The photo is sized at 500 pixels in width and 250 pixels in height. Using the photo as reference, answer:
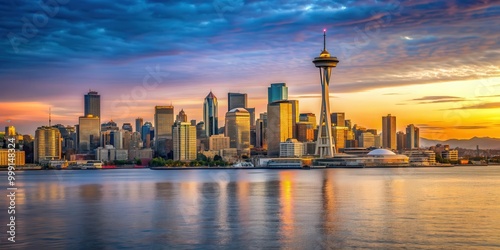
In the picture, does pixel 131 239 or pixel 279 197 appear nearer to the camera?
pixel 131 239

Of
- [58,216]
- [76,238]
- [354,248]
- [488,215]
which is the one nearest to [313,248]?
[354,248]

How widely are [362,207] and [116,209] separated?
17.5m

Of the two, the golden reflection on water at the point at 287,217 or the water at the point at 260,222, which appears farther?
the golden reflection on water at the point at 287,217

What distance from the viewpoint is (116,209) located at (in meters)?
47.1

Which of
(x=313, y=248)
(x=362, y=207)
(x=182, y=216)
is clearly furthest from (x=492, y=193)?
(x=313, y=248)

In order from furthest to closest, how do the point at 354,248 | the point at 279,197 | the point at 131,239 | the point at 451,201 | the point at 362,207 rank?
1. the point at 279,197
2. the point at 451,201
3. the point at 362,207
4. the point at 131,239
5. the point at 354,248

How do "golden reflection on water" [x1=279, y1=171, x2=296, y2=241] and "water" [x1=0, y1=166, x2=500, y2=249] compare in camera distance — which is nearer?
"water" [x1=0, y1=166, x2=500, y2=249]

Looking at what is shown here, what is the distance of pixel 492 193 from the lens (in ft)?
200

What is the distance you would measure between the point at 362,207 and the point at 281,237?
1555cm

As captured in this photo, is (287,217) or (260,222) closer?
(260,222)

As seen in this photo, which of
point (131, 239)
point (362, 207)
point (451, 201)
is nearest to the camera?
point (131, 239)

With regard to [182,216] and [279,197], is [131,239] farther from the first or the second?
[279,197]

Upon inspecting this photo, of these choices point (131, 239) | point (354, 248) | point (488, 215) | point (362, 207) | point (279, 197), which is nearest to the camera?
point (354, 248)

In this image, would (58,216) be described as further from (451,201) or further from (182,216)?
(451,201)
